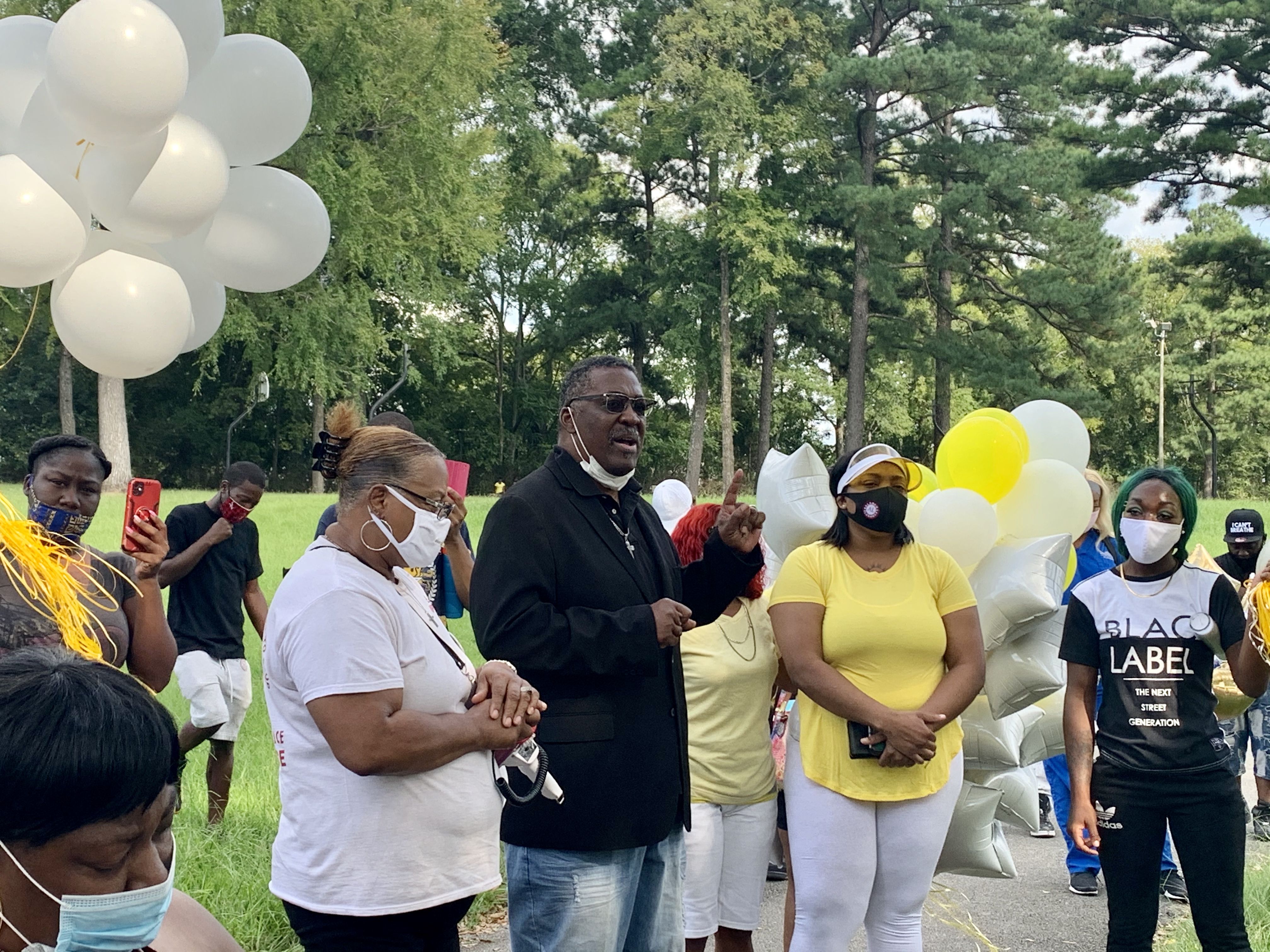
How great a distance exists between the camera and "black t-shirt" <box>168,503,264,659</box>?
6188 millimetres

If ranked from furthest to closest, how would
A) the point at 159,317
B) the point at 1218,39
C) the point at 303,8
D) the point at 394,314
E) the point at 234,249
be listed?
the point at 394,314
the point at 303,8
the point at 1218,39
the point at 234,249
the point at 159,317

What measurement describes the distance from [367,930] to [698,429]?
112 feet

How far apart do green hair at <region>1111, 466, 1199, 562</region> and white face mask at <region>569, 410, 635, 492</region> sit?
182 centimetres

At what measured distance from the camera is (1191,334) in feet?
157

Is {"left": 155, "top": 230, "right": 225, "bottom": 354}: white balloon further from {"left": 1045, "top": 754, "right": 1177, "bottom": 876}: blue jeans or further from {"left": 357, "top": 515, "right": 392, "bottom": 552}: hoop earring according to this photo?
{"left": 1045, "top": 754, "right": 1177, "bottom": 876}: blue jeans

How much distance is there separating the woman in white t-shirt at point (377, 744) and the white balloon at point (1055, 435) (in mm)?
3411

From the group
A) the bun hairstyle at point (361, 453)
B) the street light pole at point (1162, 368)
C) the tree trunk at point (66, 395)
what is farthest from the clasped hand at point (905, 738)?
the street light pole at point (1162, 368)

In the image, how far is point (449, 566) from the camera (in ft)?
19.6

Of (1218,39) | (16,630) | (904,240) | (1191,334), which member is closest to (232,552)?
(16,630)

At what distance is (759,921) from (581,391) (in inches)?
112

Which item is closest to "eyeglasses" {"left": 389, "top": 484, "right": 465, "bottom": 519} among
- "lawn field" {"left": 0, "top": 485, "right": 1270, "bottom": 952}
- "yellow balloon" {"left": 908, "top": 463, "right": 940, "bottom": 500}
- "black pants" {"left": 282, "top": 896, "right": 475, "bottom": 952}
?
"black pants" {"left": 282, "top": 896, "right": 475, "bottom": 952}

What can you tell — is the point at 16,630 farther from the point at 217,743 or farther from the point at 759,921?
the point at 217,743

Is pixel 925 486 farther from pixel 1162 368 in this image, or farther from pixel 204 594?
pixel 1162 368

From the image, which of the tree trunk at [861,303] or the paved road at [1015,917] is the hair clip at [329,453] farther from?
the tree trunk at [861,303]
